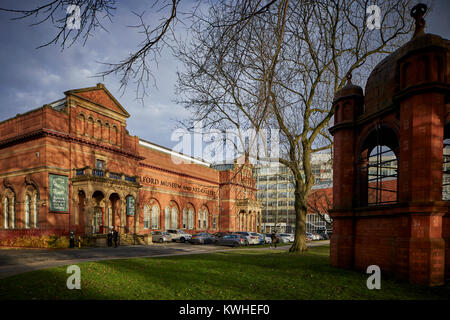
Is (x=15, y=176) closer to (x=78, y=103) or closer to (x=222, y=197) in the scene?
(x=78, y=103)

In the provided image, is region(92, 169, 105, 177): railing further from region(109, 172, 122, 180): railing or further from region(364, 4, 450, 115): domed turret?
region(364, 4, 450, 115): domed turret

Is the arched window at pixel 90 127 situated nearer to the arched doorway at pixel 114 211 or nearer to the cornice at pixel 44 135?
the cornice at pixel 44 135

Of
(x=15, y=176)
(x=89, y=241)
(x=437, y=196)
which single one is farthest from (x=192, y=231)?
(x=437, y=196)

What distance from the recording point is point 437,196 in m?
8.46

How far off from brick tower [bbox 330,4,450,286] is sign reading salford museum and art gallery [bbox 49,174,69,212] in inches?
1020

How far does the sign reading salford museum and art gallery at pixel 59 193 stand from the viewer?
93.7 ft

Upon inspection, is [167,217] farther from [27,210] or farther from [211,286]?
[211,286]

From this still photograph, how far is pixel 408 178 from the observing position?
29.5 feet

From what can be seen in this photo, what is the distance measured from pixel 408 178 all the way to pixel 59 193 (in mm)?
29110

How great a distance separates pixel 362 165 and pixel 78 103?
2932cm

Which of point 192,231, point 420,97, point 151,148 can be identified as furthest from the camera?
point 192,231

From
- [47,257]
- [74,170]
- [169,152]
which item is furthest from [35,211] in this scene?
[169,152]

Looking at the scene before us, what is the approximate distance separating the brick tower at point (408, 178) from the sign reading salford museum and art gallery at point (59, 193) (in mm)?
25915

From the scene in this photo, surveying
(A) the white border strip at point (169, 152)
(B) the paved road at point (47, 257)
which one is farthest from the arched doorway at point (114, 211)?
(B) the paved road at point (47, 257)
